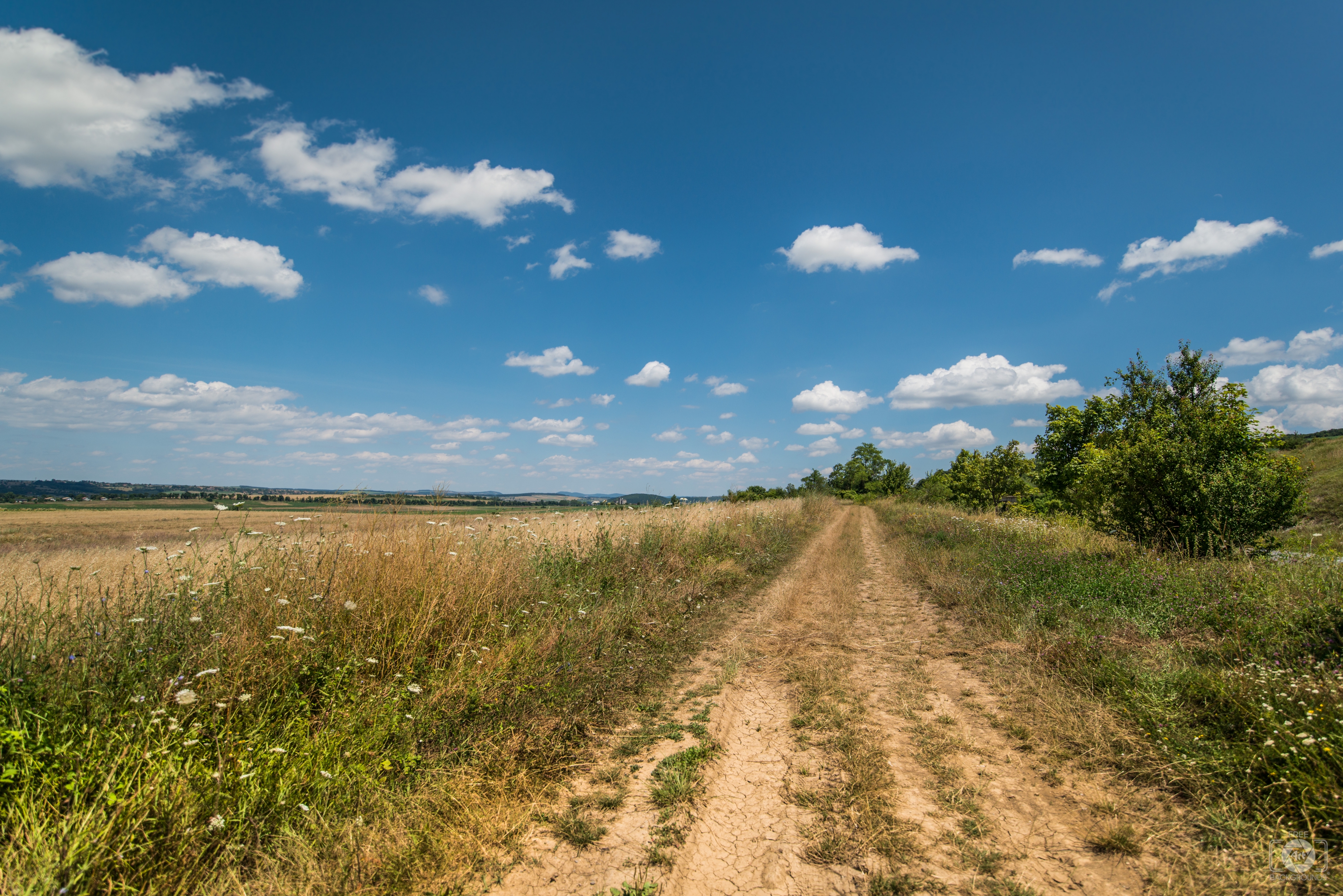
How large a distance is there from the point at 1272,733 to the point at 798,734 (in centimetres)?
319

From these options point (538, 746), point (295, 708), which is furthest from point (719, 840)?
point (295, 708)

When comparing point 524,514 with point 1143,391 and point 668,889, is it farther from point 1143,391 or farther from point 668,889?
point 1143,391

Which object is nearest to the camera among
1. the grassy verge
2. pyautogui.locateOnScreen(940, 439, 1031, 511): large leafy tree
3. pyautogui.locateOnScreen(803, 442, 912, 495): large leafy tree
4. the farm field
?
the farm field

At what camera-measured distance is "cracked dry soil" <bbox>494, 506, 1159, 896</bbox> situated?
9.70 feet

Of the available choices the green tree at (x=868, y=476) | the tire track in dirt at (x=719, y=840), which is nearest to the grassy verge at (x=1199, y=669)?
the tire track in dirt at (x=719, y=840)

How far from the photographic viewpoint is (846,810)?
3547 millimetres

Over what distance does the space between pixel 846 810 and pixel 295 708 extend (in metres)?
4.02

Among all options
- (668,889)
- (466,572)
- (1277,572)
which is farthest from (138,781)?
(1277,572)

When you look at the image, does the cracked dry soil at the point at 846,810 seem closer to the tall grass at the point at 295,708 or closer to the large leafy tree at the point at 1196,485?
the tall grass at the point at 295,708

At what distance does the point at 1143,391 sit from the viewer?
34.4 m

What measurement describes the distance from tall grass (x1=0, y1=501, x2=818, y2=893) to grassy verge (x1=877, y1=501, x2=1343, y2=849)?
4.21m

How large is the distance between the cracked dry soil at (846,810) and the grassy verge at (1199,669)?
0.55 m

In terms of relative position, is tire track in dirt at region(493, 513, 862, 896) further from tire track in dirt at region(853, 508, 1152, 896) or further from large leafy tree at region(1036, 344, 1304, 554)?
large leafy tree at region(1036, 344, 1304, 554)

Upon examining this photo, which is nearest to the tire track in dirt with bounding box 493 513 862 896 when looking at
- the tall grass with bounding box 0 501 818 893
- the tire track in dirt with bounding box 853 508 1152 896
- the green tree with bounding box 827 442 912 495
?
the tall grass with bounding box 0 501 818 893
